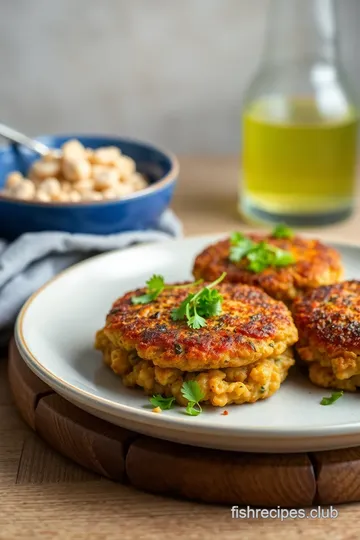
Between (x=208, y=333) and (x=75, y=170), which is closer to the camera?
(x=208, y=333)

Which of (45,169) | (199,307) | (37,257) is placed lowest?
(37,257)

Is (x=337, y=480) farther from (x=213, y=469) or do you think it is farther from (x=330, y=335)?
(x=330, y=335)

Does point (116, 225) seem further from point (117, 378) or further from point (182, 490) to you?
point (182, 490)

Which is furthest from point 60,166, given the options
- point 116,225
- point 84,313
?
point 84,313

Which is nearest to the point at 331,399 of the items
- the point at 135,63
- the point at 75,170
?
the point at 75,170

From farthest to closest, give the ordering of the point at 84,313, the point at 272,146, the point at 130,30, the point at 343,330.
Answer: the point at 130,30, the point at 272,146, the point at 84,313, the point at 343,330

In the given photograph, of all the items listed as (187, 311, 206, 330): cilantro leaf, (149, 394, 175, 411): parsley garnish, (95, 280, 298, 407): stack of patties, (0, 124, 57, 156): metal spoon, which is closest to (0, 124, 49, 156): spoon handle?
(0, 124, 57, 156): metal spoon

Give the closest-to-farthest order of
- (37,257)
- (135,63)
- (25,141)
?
(37,257), (25,141), (135,63)
